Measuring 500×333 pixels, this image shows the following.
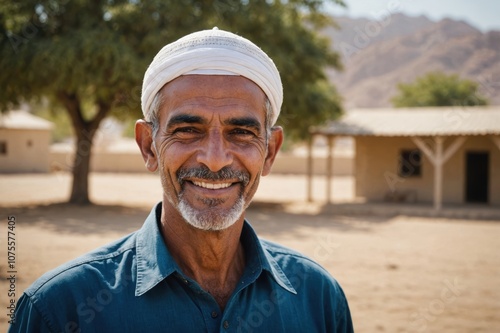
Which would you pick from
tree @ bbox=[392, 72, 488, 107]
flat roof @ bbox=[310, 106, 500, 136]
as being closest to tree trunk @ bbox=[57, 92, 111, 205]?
flat roof @ bbox=[310, 106, 500, 136]

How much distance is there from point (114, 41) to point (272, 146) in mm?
12910

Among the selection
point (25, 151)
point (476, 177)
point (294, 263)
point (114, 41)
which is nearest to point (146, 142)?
point (294, 263)

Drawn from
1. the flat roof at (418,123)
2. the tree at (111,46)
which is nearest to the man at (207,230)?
the tree at (111,46)

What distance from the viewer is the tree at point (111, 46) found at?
13.6 metres

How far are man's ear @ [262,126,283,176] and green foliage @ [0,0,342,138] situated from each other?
1173 cm

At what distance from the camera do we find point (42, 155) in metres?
33.8

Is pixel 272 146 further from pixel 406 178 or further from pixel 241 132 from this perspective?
pixel 406 178

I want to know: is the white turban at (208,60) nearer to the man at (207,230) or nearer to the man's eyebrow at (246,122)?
the man at (207,230)

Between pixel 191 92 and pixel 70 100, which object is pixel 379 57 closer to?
pixel 70 100

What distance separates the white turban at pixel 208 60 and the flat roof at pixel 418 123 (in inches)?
604

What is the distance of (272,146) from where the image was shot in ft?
6.74

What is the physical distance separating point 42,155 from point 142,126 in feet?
114

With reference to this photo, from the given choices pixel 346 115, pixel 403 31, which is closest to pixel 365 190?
pixel 346 115

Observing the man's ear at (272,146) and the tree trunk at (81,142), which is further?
the tree trunk at (81,142)
